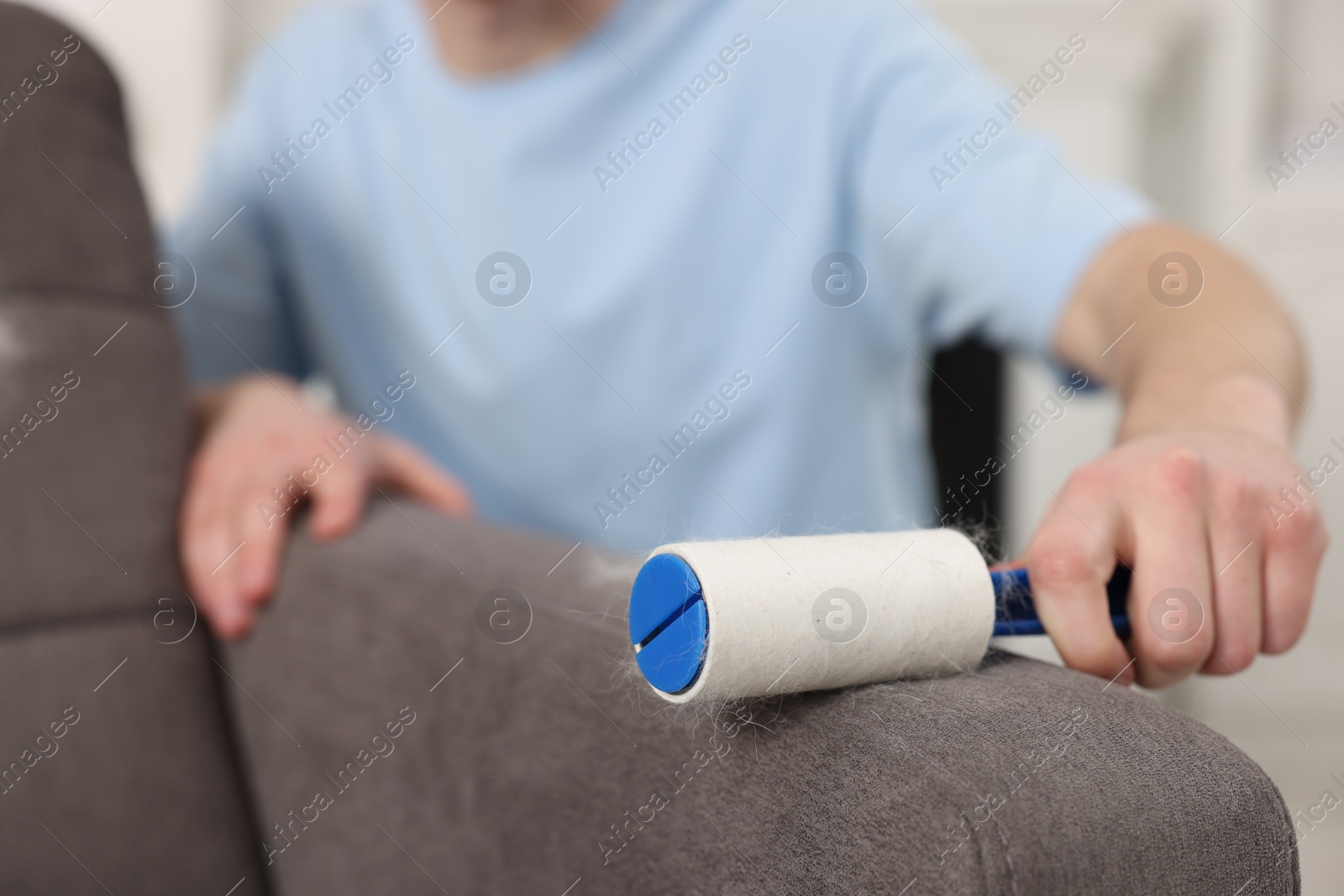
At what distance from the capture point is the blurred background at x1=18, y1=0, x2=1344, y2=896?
1.84 meters

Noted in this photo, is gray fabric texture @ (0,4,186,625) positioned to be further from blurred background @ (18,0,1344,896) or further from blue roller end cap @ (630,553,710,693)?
blurred background @ (18,0,1344,896)

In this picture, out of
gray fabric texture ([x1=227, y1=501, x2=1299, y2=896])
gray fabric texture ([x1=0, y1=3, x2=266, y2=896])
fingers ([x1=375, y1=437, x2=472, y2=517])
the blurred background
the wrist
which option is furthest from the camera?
the blurred background

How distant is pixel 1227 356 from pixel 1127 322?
0.10 meters

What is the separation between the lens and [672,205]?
95 cm

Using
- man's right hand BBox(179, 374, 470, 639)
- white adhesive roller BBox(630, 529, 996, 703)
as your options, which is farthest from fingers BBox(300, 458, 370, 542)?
white adhesive roller BBox(630, 529, 996, 703)

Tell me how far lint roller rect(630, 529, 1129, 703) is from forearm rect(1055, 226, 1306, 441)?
0.14 m

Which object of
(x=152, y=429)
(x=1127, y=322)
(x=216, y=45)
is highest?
(x=216, y=45)

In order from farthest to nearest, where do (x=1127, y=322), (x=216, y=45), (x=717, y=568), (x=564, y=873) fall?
(x=216, y=45), (x=1127, y=322), (x=564, y=873), (x=717, y=568)

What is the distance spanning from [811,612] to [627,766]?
15 cm

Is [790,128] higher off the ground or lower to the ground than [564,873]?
higher

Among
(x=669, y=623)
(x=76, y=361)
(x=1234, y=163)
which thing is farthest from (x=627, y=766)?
(x=1234, y=163)

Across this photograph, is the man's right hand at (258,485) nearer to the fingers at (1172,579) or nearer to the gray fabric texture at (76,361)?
the gray fabric texture at (76,361)

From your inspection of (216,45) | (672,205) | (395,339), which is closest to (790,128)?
(672,205)

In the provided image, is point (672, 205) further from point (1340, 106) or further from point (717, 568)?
point (1340, 106)
